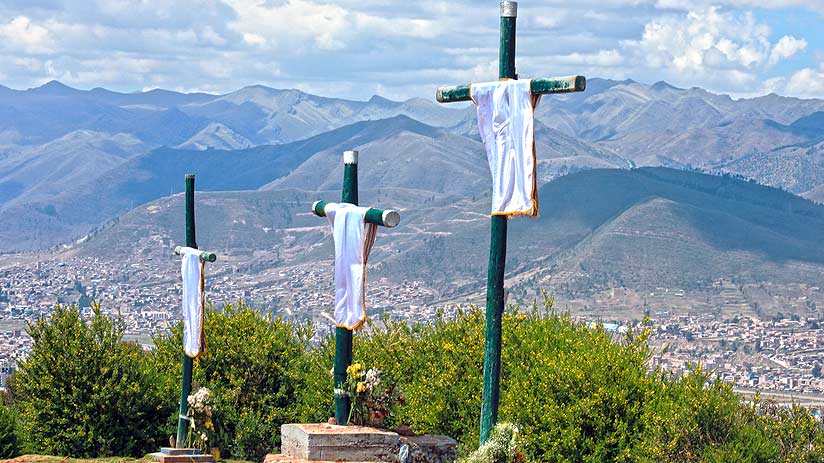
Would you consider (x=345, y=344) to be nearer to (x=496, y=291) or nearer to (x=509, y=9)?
(x=496, y=291)

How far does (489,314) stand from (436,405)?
18221 mm

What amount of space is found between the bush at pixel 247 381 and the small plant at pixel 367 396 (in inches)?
588

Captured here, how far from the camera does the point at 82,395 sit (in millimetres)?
33844

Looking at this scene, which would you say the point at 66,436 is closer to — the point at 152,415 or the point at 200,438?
the point at 152,415

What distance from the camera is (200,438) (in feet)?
89.1

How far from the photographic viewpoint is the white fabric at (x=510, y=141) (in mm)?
15828

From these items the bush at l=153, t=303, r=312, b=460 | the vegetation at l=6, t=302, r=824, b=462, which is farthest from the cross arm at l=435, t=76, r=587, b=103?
the bush at l=153, t=303, r=312, b=460

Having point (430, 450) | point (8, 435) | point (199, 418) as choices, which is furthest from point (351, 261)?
point (8, 435)

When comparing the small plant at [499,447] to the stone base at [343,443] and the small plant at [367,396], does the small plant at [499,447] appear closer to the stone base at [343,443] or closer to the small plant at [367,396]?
the stone base at [343,443]

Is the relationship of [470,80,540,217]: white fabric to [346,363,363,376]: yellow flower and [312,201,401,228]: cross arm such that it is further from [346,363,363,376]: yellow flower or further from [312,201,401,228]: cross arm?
[346,363,363,376]: yellow flower

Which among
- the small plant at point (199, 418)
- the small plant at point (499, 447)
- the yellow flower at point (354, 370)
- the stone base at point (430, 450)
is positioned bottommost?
the small plant at point (199, 418)

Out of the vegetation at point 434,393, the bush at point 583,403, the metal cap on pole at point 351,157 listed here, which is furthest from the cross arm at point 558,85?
the vegetation at point 434,393

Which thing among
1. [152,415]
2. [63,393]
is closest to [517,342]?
[152,415]

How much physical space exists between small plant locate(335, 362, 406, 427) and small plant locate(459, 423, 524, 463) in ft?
13.8
